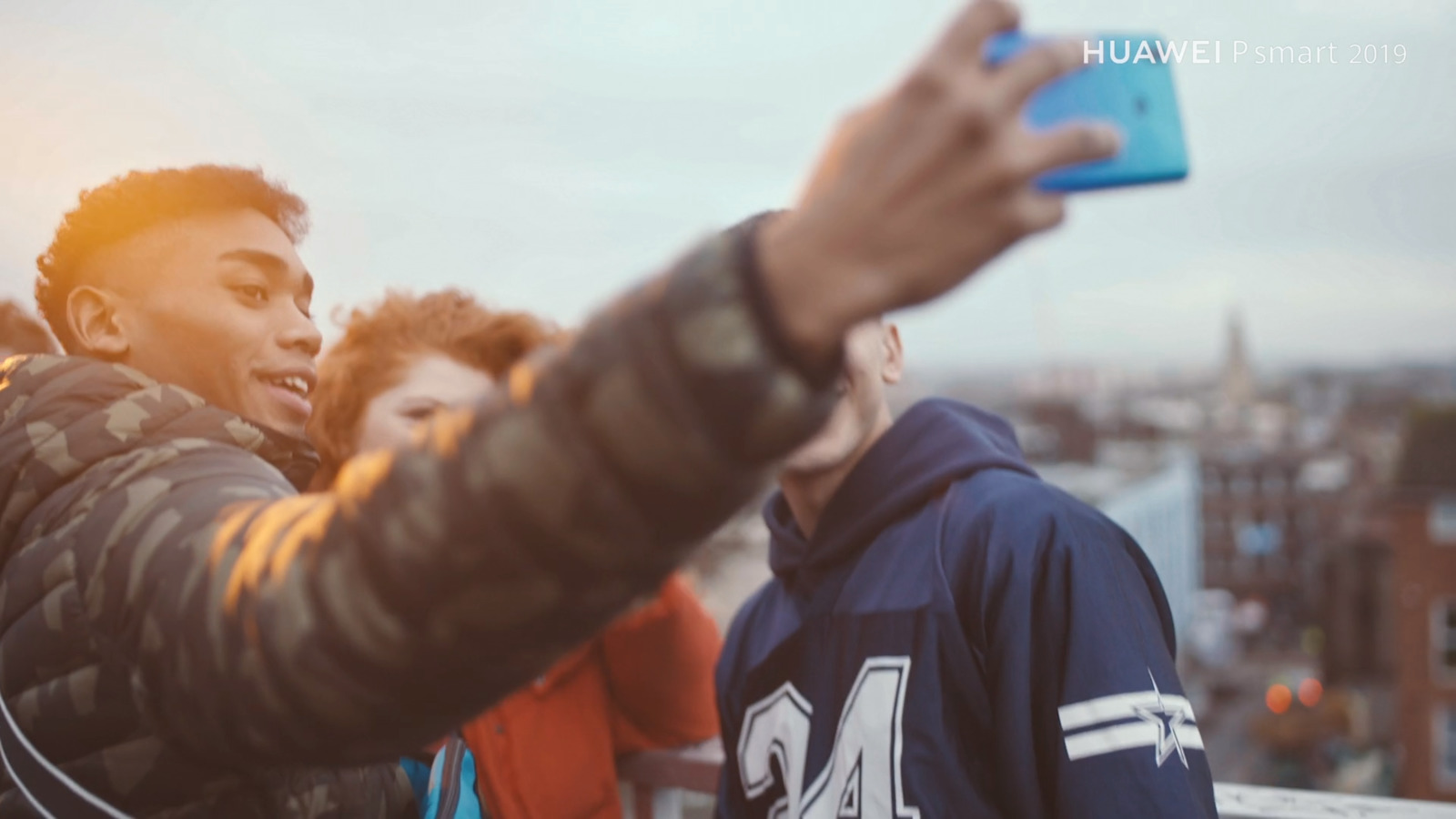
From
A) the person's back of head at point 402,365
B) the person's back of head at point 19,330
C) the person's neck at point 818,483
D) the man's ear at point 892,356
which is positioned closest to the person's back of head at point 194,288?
the person's back of head at point 402,365

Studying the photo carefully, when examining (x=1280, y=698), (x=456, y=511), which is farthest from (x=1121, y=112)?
(x=1280, y=698)

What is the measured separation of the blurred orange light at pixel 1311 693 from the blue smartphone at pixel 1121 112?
140 feet

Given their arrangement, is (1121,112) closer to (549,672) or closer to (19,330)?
(549,672)

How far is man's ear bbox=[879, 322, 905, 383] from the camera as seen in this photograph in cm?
238

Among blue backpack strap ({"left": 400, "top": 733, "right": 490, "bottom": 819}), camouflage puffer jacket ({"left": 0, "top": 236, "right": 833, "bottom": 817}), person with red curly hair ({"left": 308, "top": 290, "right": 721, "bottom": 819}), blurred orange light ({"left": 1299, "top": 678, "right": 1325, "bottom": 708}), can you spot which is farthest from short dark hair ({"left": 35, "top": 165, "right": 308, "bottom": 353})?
blurred orange light ({"left": 1299, "top": 678, "right": 1325, "bottom": 708})

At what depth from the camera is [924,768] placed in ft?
5.90

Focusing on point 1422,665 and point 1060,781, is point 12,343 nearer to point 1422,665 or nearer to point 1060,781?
point 1060,781

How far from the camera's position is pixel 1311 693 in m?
37.0

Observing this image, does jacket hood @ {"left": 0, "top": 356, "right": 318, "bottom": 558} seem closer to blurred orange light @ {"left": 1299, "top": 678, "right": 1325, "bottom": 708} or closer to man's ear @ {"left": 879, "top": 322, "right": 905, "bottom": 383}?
man's ear @ {"left": 879, "top": 322, "right": 905, "bottom": 383}

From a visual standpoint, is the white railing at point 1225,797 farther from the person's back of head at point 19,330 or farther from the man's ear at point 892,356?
the person's back of head at point 19,330

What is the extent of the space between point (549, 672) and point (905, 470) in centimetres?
90

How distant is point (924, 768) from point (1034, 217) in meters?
1.37

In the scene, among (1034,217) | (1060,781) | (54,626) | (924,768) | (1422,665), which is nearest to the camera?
(1034,217)

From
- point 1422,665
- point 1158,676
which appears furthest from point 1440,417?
point 1158,676
